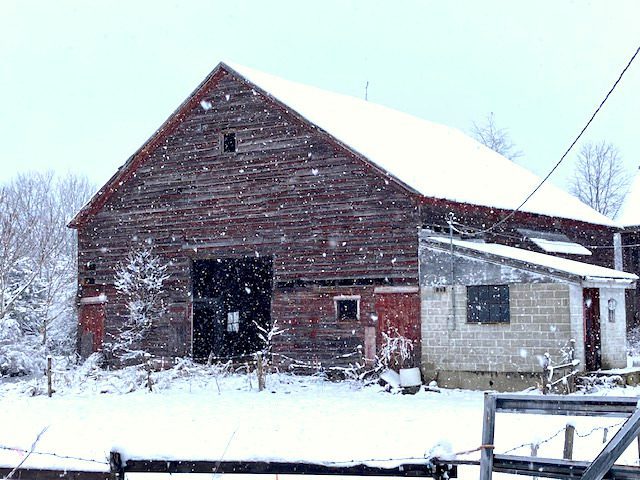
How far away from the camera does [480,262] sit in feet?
64.1

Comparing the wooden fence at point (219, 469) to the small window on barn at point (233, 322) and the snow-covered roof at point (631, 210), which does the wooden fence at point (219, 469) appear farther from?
the snow-covered roof at point (631, 210)

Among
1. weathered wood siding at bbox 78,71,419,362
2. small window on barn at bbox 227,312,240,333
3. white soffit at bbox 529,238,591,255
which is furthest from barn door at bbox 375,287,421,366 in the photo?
small window on barn at bbox 227,312,240,333

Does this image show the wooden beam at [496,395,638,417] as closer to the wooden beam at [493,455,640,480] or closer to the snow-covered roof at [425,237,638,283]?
the wooden beam at [493,455,640,480]

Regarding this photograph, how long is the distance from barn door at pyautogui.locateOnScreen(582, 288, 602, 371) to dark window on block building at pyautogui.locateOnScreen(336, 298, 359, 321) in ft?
18.5

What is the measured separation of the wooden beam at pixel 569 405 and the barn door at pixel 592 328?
1420 cm

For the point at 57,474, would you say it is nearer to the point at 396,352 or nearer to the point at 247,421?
the point at 247,421

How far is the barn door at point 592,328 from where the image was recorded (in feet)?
64.8

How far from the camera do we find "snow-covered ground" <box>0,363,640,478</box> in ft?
35.9

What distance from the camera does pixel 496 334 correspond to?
19.3 m

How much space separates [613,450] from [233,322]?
73.0 feet

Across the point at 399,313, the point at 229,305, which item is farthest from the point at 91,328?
the point at 399,313

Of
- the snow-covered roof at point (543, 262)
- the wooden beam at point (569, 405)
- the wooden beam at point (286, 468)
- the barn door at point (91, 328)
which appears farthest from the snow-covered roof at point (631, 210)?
the wooden beam at point (286, 468)

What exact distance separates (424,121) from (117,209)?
13530 mm

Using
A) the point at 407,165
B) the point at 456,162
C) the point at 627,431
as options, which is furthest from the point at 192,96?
the point at 627,431
